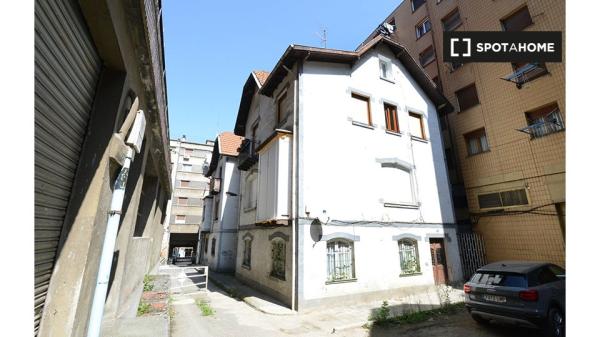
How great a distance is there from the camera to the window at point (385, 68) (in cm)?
1398

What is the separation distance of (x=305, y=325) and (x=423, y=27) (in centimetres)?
1999

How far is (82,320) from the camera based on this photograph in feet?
10.9

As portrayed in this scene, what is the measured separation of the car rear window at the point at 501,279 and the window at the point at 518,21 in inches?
494

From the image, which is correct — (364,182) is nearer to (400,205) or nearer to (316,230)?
(400,205)

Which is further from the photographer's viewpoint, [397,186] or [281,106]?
[281,106]

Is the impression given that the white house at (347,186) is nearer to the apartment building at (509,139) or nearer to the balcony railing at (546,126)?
the apartment building at (509,139)

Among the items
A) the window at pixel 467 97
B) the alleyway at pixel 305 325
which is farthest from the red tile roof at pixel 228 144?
the window at pixel 467 97

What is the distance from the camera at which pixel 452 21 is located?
1711cm

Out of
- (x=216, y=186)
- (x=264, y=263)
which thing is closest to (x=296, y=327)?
(x=264, y=263)

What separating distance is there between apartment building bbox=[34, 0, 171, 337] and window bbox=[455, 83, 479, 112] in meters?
16.0

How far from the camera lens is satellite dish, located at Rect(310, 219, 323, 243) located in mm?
9812

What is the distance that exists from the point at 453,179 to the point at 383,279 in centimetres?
814
